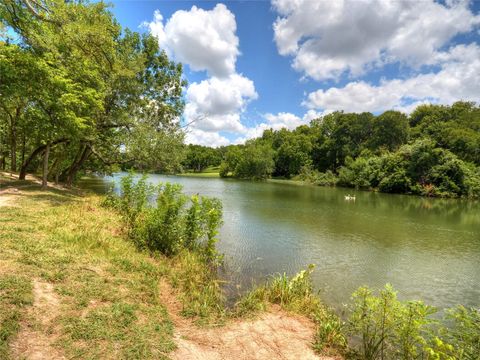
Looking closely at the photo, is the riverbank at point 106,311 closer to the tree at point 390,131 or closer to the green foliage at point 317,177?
the green foliage at point 317,177

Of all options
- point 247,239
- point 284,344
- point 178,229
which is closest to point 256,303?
point 284,344

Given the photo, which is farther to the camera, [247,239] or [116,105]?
[116,105]

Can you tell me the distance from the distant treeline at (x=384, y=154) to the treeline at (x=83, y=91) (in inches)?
246

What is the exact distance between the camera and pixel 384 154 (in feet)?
189

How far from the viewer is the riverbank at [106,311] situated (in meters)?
4.22

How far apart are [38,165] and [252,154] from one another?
185 ft

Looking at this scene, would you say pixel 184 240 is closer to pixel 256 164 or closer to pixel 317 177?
pixel 317 177

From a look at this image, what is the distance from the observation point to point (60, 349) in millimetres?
3998

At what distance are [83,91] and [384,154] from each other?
5687cm

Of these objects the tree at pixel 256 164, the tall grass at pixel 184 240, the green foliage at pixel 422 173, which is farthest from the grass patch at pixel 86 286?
the tree at pixel 256 164

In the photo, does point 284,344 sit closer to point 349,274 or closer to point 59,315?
point 59,315

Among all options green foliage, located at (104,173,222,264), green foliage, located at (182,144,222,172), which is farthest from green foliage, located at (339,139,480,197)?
green foliage, located at (182,144,222,172)

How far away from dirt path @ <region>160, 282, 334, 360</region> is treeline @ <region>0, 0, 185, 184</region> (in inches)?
315

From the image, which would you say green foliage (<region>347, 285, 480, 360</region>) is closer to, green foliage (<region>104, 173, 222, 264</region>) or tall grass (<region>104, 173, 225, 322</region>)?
tall grass (<region>104, 173, 225, 322</region>)
